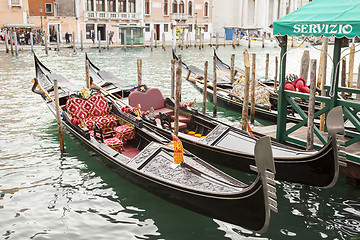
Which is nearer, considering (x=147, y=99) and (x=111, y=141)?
(x=111, y=141)

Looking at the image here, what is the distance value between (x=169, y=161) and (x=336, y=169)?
147cm

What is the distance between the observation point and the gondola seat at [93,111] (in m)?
5.19

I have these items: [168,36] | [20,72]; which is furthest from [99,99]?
[168,36]

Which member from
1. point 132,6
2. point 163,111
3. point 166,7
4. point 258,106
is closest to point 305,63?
point 258,106

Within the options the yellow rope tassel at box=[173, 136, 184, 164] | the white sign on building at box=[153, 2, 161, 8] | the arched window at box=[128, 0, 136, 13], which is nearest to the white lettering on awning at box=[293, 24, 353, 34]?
the yellow rope tassel at box=[173, 136, 184, 164]

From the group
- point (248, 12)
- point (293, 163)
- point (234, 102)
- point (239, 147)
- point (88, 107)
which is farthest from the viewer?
point (248, 12)

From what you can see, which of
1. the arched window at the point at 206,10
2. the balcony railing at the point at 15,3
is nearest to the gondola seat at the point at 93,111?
the balcony railing at the point at 15,3

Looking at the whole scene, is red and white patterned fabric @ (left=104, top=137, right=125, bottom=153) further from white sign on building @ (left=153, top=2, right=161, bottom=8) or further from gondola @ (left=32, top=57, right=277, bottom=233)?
white sign on building @ (left=153, top=2, right=161, bottom=8)

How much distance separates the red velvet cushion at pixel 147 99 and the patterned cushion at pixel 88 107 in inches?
16.7

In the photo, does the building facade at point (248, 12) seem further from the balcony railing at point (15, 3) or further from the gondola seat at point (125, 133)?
the gondola seat at point (125, 133)

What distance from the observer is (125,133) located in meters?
4.75

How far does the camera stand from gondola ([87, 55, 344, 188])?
3.44m

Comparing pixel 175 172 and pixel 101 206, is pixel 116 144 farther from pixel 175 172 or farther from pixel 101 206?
pixel 175 172

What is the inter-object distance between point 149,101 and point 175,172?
96.6 inches
